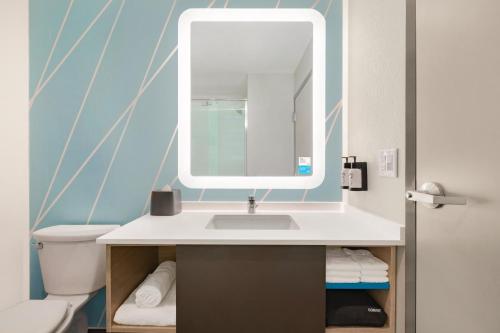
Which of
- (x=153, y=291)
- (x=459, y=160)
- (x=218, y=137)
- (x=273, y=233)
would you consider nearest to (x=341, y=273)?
(x=273, y=233)

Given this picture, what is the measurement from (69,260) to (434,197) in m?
1.68

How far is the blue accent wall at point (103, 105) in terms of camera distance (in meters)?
1.85

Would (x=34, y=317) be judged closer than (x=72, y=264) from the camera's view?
Yes

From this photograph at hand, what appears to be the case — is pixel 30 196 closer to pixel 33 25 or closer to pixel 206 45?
pixel 33 25

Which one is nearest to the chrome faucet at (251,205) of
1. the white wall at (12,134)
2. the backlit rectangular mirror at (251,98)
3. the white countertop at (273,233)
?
the backlit rectangular mirror at (251,98)

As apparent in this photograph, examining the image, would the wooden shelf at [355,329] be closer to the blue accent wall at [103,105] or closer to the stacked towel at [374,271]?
the stacked towel at [374,271]

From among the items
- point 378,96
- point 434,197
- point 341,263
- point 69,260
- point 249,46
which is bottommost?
point 69,260

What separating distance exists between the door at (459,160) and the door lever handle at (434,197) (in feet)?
0.07

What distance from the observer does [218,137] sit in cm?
185

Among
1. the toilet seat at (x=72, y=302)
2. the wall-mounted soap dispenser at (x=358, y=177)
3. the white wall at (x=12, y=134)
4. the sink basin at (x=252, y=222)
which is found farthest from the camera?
the white wall at (x=12, y=134)

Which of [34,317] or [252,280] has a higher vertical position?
[252,280]

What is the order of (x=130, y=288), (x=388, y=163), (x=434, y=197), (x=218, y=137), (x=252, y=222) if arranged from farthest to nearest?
1. (x=218, y=137)
2. (x=252, y=222)
3. (x=130, y=288)
4. (x=388, y=163)
5. (x=434, y=197)

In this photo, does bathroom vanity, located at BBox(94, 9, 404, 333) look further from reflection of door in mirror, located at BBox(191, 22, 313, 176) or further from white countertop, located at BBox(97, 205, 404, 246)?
white countertop, located at BBox(97, 205, 404, 246)

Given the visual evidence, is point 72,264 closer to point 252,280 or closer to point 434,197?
point 252,280
